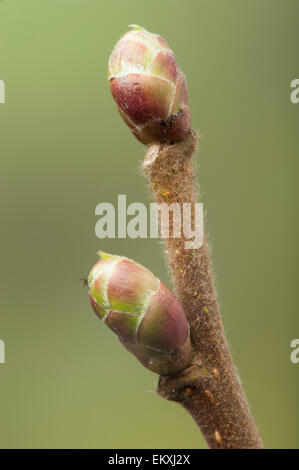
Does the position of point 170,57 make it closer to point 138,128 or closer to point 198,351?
point 138,128

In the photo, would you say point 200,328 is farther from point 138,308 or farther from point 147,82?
point 147,82

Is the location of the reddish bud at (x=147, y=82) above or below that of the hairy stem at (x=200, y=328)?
above

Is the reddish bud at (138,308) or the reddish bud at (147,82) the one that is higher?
the reddish bud at (147,82)
